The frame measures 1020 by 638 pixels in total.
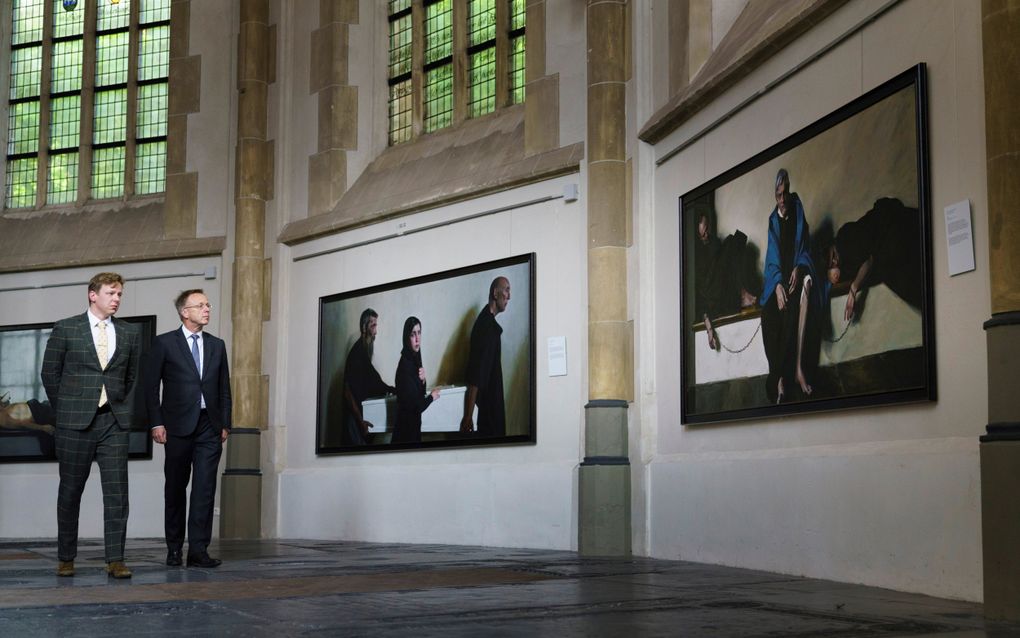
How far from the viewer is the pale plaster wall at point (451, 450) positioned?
36.5 ft

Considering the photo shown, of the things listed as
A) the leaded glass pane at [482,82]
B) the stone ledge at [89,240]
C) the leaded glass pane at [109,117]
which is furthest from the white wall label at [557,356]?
the leaded glass pane at [109,117]

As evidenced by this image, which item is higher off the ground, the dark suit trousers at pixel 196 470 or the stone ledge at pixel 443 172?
the stone ledge at pixel 443 172

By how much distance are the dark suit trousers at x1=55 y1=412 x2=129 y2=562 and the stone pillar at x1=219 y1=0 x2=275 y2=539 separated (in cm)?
653

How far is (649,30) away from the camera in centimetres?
1066

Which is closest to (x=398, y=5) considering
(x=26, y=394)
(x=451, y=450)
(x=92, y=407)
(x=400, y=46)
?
(x=400, y=46)

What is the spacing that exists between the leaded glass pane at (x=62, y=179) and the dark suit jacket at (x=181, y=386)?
934 cm

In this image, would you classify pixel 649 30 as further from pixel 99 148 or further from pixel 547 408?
pixel 99 148

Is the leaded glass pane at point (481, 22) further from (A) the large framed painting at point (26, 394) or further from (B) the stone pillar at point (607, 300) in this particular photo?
(A) the large framed painting at point (26, 394)

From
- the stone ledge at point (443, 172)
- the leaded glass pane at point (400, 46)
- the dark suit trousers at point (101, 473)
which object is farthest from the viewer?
the leaded glass pane at point (400, 46)

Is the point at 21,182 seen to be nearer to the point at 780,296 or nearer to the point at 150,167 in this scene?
the point at 150,167

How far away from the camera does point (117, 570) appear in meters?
7.45

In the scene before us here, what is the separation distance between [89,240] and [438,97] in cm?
515

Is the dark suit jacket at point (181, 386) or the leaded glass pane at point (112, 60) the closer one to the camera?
the dark suit jacket at point (181, 386)

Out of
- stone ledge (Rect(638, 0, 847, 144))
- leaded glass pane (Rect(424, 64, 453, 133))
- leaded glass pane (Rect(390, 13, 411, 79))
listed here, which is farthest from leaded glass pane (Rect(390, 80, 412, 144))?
stone ledge (Rect(638, 0, 847, 144))
